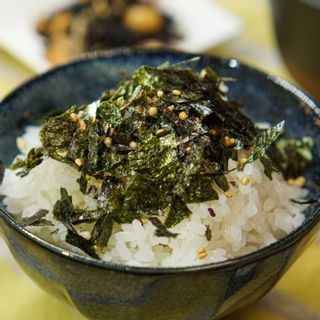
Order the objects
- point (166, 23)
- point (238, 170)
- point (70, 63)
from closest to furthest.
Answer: point (238, 170) → point (70, 63) → point (166, 23)

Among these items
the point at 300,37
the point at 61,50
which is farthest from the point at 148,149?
the point at 61,50

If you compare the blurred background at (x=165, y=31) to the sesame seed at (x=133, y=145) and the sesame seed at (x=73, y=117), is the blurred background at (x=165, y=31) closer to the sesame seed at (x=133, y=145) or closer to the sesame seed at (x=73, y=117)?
the sesame seed at (x=73, y=117)

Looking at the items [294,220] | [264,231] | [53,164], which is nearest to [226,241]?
[264,231]

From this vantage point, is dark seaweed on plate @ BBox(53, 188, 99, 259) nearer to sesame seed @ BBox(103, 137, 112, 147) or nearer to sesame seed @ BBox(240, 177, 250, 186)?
sesame seed @ BBox(103, 137, 112, 147)

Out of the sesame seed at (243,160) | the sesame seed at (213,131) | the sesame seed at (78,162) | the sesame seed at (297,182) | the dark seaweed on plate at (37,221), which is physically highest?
the sesame seed at (213,131)

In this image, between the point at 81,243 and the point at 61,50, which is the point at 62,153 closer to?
the point at 81,243

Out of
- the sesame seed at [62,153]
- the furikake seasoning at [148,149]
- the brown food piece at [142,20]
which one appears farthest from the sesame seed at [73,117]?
the brown food piece at [142,20]

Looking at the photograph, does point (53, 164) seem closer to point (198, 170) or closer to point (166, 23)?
point (198, 170)
